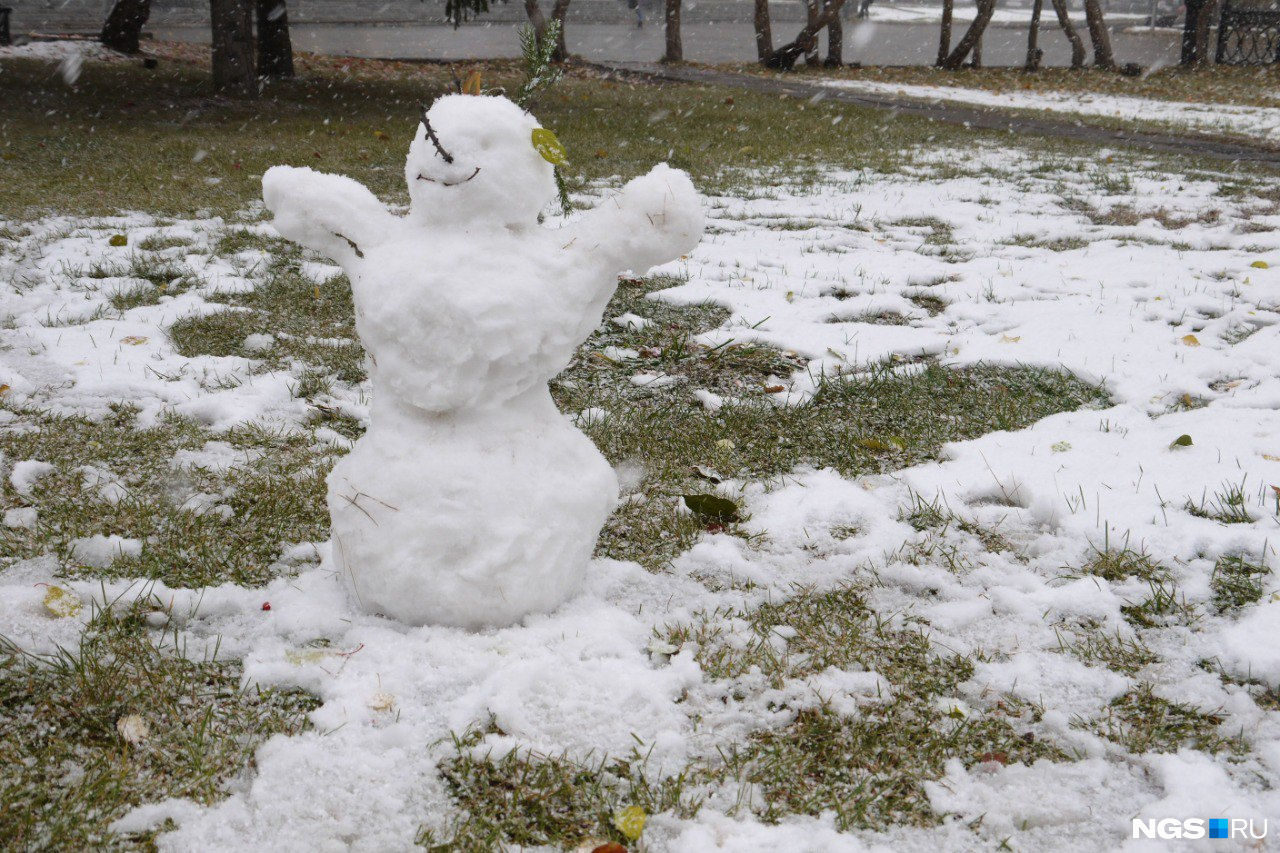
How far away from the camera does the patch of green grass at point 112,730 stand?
1.60 meters

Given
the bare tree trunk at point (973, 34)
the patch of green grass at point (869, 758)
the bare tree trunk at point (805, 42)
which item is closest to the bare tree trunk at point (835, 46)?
the bare tree trunk at point (805, 42)

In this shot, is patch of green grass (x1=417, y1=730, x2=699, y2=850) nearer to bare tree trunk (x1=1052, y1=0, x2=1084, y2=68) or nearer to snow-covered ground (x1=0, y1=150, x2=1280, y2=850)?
snow-covered ground (x1=0, y1=150, x2=1280, y2=850)

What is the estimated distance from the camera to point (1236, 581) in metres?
2.38

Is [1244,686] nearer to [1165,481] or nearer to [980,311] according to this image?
[1165,481]

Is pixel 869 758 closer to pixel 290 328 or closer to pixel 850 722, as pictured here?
pixel 850 722

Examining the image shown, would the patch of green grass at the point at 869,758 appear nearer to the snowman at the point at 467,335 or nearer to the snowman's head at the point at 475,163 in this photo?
the snowman at the point at 467,335

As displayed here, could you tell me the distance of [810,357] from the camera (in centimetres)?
415

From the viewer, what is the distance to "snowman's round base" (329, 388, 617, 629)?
2.05 m

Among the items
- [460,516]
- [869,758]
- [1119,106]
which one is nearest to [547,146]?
[460,516]

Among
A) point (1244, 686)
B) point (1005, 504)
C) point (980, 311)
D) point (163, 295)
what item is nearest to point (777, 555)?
point (1005, 504)

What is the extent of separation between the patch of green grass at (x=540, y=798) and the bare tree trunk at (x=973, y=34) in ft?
64.8

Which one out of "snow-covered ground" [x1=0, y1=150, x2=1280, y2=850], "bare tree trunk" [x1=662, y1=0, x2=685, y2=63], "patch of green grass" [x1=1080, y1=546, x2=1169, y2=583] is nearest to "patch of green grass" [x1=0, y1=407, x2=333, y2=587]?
"snow-covered ground" [x1=0, y1=150, x2=1280, y2=850]

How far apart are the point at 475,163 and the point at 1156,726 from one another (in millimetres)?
1864

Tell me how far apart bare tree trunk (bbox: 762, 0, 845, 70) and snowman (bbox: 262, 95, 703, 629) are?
59.3 ft
